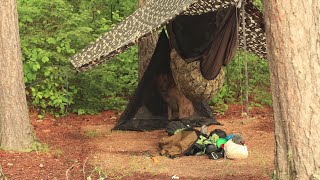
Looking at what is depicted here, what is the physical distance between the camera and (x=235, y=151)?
6.00 metres

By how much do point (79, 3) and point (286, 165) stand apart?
28.5 feet

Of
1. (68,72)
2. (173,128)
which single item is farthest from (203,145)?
(68,72)

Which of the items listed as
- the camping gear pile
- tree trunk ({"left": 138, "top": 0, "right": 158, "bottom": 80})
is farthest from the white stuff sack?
tree trunk ({"left": 138, "top": 0, "right": 158, "bottom": 80})

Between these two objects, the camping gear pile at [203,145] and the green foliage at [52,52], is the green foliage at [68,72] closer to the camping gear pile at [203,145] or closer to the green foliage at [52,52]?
the green foliage at [52,52]

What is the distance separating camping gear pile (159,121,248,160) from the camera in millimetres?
6062

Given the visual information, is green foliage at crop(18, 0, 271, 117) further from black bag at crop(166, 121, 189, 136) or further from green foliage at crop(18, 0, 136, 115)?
black bag at crop(166, 121, 189, 136)

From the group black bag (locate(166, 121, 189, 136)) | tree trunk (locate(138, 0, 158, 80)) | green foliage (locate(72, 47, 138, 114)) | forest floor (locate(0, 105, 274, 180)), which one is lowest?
forest floor (locate(0, 105, 274, 180))

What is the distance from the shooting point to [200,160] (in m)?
6.12

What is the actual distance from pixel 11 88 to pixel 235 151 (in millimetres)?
2565

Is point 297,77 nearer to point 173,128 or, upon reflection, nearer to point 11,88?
point 173,128

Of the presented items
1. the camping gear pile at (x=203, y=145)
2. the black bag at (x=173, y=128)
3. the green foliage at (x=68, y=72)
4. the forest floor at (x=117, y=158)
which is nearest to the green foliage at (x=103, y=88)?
the green foliage at (x=68, y=72)

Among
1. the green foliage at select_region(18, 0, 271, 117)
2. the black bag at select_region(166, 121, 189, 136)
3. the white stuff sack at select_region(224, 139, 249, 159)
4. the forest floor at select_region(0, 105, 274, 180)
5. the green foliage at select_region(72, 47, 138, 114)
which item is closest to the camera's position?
the forest floor at select_region(0, 105, 274, 180)

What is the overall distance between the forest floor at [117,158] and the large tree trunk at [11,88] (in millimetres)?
214

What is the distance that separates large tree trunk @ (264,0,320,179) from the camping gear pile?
219 cm
